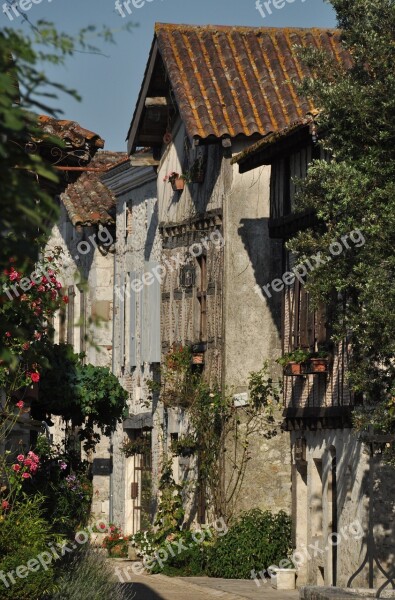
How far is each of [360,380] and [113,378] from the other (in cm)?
394

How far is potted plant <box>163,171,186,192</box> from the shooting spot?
80.2 feet

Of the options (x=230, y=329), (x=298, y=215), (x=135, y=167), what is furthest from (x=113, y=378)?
(x=135, y=167)

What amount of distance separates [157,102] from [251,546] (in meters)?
8.36

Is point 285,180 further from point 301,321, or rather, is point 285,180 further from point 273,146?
point 301,321

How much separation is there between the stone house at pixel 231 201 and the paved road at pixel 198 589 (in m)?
1.78

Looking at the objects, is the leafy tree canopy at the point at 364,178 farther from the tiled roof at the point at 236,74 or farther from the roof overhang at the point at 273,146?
the tiled roof at the point at 236,74

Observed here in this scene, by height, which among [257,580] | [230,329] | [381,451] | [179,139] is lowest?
[257,580]

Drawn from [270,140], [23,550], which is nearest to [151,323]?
[270,140]

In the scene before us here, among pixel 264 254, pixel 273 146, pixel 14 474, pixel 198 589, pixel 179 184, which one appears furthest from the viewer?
pixel 179 184

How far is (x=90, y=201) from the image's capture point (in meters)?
31.8

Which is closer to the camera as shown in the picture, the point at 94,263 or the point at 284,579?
the point at 284,579

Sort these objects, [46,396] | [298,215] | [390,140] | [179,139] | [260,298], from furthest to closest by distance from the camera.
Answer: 1. [179,139]
2. [260,298]
3. [298,215]
4. [46,396]
5. [390,140]

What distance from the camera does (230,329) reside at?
22109 millimetres

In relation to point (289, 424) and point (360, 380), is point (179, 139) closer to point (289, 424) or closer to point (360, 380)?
point (289, 424)
